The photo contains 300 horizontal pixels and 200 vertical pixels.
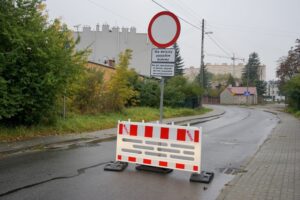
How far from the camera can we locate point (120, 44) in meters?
54.6

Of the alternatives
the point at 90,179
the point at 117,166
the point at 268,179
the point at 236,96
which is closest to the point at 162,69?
the point at 117,166

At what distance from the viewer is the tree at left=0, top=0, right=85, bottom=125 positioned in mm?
12477

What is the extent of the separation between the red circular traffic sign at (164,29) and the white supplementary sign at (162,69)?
419mm

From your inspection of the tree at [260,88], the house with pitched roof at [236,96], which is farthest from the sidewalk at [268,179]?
the tree at [260,88]

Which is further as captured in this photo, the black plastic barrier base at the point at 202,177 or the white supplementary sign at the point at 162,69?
the white supplementary sign at the point at 162,69

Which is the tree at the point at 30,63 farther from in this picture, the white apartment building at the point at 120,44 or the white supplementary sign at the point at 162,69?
the white apartment building at the point at 120,44

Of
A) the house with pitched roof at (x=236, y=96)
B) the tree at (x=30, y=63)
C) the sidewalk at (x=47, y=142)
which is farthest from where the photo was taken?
the house with pitched roof at (x=236, y=96)

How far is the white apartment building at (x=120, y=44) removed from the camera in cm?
5422

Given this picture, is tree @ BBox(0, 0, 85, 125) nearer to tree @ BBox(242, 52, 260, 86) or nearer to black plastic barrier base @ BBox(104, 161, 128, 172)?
black plastic barrier base @ BBox(104, 161, 128, 172)

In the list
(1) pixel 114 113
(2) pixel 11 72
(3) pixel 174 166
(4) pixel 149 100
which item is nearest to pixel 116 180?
(3) pixel 174 166

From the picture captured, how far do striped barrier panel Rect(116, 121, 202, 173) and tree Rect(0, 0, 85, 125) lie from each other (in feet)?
19.1

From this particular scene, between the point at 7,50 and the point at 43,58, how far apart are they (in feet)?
4.08

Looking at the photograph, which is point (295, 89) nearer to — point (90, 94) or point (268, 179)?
point (90, 94)

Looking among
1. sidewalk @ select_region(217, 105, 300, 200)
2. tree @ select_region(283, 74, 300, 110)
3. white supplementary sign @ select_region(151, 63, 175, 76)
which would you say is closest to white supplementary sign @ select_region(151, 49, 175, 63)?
white supplementary sign @ select_region(151, 63, 175, 76)
